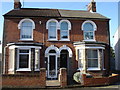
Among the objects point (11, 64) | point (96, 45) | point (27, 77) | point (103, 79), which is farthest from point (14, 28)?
point (103, 79)

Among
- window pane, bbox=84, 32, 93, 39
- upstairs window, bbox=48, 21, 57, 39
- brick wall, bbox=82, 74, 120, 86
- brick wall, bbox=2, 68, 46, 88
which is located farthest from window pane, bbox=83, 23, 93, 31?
brick wall, bbox=2, 68, 46, 88

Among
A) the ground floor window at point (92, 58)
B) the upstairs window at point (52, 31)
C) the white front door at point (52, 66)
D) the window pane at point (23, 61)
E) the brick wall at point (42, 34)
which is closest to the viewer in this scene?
the window pane at point (23, 61)

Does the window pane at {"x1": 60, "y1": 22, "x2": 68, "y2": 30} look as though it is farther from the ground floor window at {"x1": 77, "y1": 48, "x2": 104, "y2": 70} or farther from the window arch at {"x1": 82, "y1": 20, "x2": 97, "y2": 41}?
the ground floor window at {"x1": 77, "y1": 48, "x2": 104, "y2": 70}

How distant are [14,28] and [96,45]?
915 cm

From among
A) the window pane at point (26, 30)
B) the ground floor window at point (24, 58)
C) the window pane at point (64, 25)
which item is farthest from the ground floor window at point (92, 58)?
the window pane at point (26, 30)

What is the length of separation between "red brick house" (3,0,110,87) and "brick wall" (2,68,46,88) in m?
3.48

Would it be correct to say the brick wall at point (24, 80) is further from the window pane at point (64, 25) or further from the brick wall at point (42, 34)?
the window pane at point (64, 25)

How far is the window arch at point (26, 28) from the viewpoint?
18.6m

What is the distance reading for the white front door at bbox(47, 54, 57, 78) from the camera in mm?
18125

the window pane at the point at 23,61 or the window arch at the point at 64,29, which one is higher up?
the window arch at the point at 64,29

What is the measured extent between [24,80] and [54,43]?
6455 mm

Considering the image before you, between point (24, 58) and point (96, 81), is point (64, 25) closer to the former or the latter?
point (24, 58)

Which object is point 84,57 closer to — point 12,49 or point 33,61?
point 33,61

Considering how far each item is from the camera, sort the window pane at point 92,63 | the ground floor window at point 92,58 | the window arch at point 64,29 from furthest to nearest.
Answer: the window arch at point 64,29
the window pane at point 92,63
the ground floor window at point 92,58
